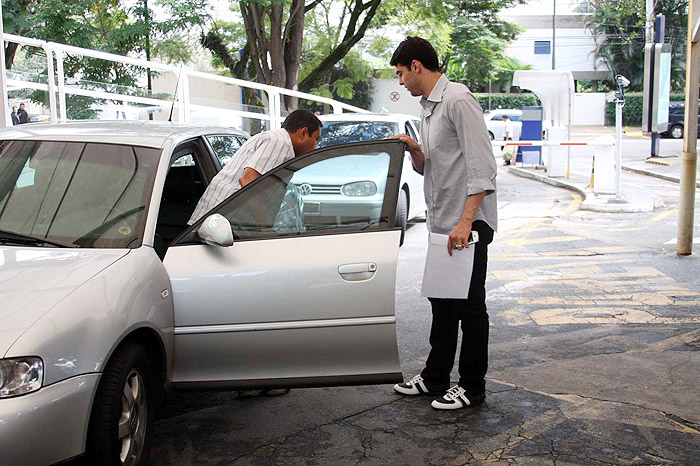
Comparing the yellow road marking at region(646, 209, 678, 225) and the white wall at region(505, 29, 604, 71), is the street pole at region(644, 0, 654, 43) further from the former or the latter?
the white wall at region(505, 29, 604, 71)

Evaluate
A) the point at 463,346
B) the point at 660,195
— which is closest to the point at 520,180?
the point at 660,195

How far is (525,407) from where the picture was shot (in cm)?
433

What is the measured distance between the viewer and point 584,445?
380 centimetres

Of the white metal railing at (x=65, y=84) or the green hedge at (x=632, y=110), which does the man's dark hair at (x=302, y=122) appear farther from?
the green hedge at (x=632, y=110)

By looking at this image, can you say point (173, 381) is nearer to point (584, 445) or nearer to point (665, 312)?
point (584, 445)

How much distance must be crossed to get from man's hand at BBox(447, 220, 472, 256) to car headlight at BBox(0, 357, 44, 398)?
82.7 inches

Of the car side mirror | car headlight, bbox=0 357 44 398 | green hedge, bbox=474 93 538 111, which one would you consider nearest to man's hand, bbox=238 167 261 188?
the car side mirror

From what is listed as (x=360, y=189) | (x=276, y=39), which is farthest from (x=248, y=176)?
(x=276, y=39)

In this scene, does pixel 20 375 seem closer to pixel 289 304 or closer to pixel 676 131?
pixel 289 304

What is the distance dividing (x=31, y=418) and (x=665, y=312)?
5.14 metres

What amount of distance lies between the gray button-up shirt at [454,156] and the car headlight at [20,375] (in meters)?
2.21

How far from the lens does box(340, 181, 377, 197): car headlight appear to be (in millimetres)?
3978

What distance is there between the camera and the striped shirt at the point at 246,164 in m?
4.45

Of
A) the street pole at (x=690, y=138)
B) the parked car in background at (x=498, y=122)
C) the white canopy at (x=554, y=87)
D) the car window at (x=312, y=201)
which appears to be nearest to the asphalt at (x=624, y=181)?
the white canopy at (x=554, y=87)
